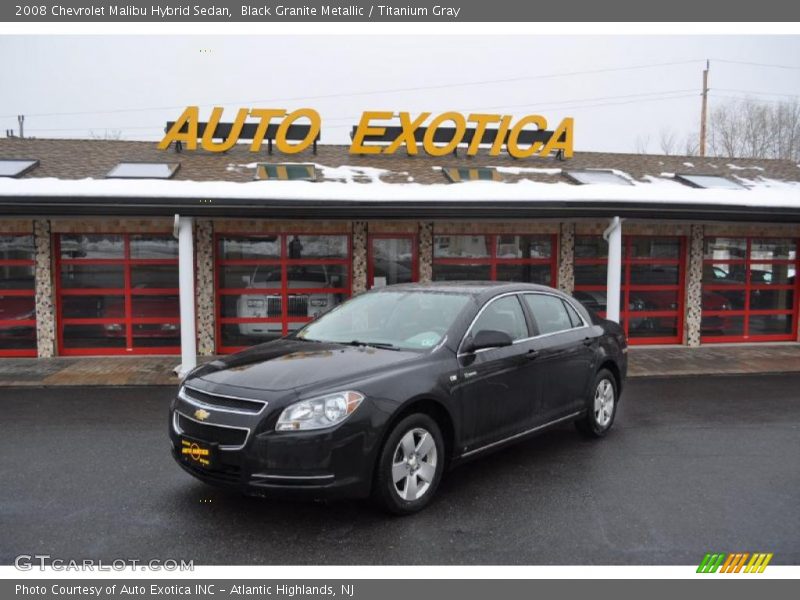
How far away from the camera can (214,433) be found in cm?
434

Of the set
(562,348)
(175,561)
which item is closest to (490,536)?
(175,561)

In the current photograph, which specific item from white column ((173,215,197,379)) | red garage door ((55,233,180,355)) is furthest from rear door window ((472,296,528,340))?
red garage door ((55,233,180,355))

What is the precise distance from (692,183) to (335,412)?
12201 mm

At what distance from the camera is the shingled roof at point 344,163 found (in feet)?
41.8

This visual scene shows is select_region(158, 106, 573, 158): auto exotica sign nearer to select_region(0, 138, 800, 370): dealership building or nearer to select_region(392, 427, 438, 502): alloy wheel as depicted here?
select_region(0, 138, 800, 370): dealership building

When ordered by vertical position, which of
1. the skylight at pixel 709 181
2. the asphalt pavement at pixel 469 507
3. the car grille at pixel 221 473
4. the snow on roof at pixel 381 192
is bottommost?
the asphalt pavement at pixel 469 507

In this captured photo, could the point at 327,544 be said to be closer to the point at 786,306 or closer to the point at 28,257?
the point at 28,257

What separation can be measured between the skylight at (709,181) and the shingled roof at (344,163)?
1.65 feet

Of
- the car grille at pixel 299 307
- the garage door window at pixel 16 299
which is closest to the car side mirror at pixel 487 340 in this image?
the car grille at pixel 299 307

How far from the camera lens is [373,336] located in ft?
17.6

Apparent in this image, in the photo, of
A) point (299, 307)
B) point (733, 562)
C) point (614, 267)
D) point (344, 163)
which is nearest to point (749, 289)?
point (614, 267)

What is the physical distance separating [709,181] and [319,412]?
12.9 meters

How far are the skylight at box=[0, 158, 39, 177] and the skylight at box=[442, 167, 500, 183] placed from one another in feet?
25.7

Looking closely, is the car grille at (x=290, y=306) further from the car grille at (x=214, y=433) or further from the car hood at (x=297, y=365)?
the car grille at (x=214, y=433)
